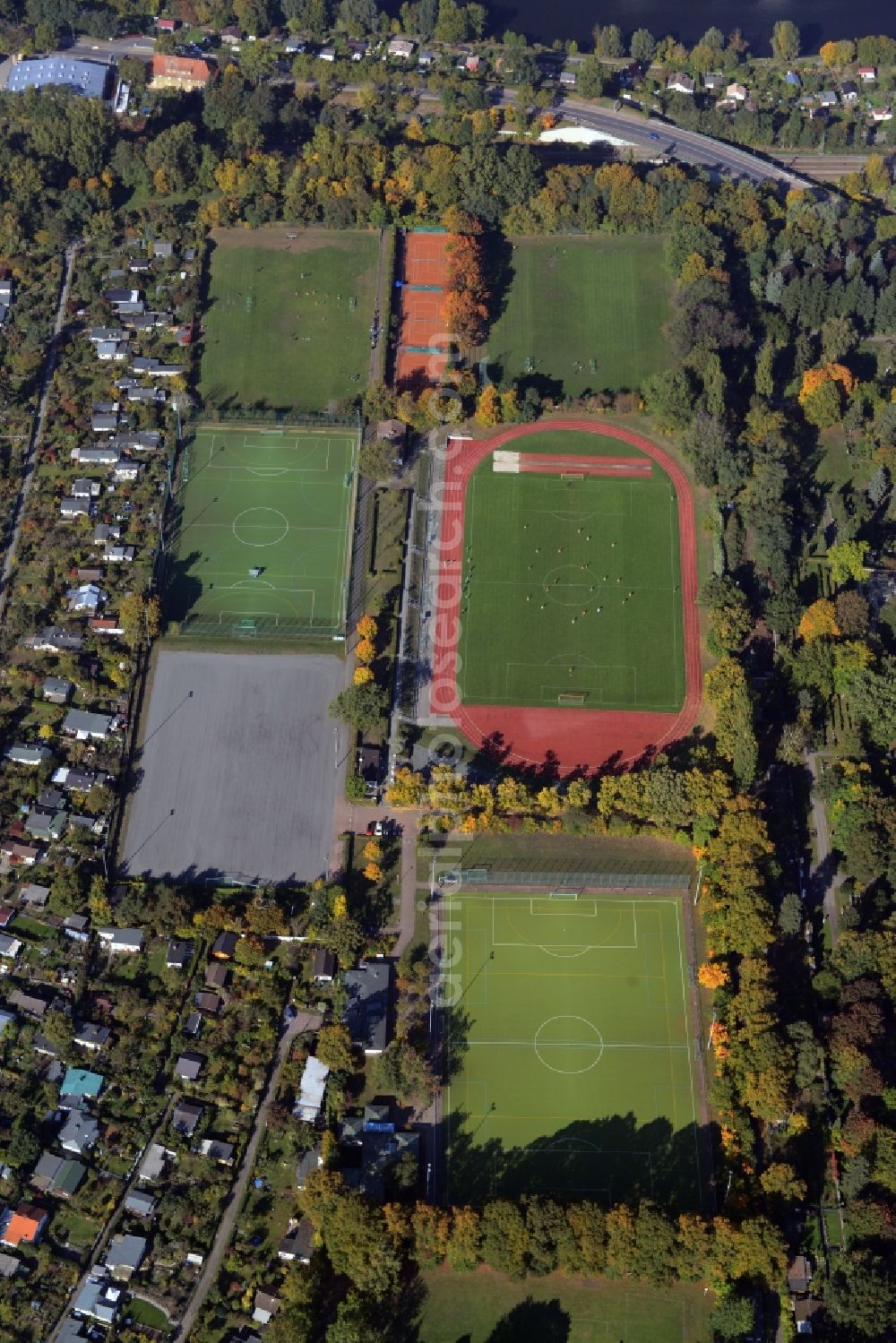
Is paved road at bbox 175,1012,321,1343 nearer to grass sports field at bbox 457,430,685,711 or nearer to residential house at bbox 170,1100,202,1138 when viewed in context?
residential house at bbox 170,1100,202,1138

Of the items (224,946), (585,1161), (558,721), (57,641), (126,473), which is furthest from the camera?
(126,473)

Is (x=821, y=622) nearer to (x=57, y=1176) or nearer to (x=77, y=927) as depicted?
(x=77, y=927)

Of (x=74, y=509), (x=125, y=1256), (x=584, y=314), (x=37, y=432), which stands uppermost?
(x=584, y=314)

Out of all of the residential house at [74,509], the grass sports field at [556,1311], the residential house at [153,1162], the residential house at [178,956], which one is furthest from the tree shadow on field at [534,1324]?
the residential house at [74,509]

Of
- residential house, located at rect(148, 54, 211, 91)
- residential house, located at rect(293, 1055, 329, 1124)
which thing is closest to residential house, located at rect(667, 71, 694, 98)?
residential house, located at rect(148, 54, 211, 91)

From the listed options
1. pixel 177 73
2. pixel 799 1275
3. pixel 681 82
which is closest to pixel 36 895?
pixel 799 1275
